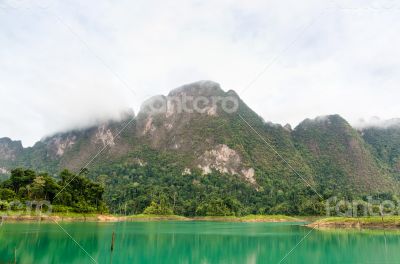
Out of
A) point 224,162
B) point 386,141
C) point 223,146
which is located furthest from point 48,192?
point 386,141

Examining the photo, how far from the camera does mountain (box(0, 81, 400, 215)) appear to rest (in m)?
69.4

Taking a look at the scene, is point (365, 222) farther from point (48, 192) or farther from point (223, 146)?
point (223, 146)

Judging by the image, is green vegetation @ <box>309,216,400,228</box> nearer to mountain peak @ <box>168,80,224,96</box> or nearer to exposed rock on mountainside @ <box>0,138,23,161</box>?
mountain peak @ <box>168,80,224,96</box>

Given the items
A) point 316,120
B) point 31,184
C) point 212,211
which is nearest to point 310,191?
point 212,211

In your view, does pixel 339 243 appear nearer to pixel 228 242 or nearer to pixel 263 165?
pixel 228 242

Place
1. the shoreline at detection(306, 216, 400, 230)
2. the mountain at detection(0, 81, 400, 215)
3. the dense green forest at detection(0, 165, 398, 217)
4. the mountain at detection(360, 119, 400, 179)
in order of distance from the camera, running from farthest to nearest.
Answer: the mountain at detection(360, 119, 400, 179) → the mountain at detection(0, 81, 400, 215) → the dense green forest at detection(0, 165, 398, 217) → the shoreline at detection(306, 216, 400, 230)

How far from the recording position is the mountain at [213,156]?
69.4 m

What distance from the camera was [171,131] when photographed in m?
95.3

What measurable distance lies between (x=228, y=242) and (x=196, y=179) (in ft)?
180

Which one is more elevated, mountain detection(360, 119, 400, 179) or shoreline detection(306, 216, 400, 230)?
mountain detection(360, 119, 400, 179)

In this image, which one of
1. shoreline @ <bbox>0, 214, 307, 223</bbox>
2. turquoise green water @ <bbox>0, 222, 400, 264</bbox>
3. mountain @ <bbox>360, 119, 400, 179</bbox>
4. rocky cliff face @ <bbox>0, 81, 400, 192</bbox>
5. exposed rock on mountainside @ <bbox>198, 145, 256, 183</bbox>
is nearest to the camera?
turquoise green water @ <bbox>0, 222, 400, 264</bbox>

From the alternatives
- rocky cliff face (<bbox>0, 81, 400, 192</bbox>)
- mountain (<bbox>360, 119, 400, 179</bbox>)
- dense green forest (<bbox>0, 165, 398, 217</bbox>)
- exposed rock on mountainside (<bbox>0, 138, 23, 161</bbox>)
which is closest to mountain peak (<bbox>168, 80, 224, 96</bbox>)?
rocky cliff face (<bbox>0, 81, 400, 192</bbox>)

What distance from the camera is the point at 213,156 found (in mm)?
84250

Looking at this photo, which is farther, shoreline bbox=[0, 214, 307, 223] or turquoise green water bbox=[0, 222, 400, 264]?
shoreline bbox=[0, 214, 307, 223]
